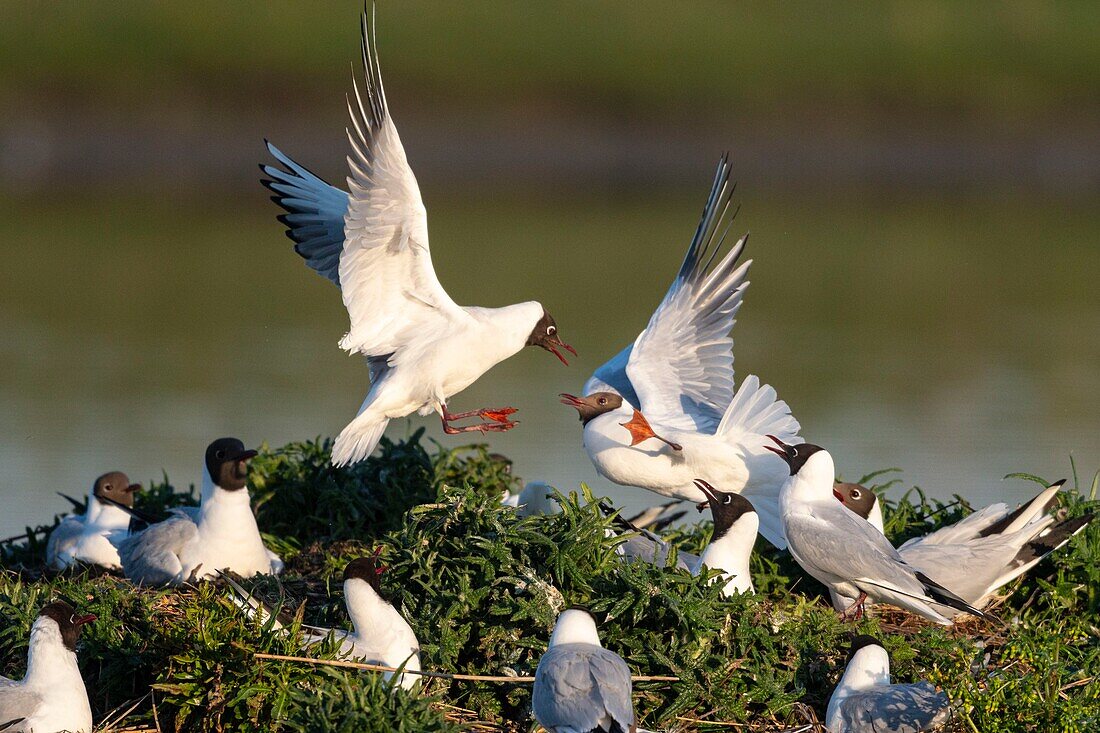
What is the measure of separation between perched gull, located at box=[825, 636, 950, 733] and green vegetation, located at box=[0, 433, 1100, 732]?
0.53 feet

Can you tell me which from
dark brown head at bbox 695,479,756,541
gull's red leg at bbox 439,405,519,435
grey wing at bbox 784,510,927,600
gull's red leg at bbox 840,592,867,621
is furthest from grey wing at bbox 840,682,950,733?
gull's red leg at bbox 439,405,519,435

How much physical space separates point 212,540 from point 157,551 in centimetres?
29

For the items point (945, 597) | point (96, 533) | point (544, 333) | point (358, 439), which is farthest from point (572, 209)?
point (945, 597)

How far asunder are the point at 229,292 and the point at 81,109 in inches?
810

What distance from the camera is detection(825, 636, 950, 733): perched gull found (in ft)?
19.5

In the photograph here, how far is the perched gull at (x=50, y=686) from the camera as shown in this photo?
588 cm

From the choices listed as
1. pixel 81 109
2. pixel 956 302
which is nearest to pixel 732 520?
pixel 956 302

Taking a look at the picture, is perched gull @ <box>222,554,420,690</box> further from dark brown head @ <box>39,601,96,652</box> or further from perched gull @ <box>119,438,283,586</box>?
perched gull @ <box>119,438,283,586</box>

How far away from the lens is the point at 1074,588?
24.7 ft

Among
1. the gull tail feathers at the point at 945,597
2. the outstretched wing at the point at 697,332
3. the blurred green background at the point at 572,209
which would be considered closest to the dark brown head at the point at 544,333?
the outstretched wing at the point at 697,332

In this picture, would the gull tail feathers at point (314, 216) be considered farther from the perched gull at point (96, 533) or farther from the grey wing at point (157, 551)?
the grey wing at point (157, 551)

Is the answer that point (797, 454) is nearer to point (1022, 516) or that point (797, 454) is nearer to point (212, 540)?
point (1022, 516)

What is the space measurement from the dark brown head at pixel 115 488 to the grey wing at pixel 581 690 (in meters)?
4.17

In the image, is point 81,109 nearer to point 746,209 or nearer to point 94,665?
point 746,209
